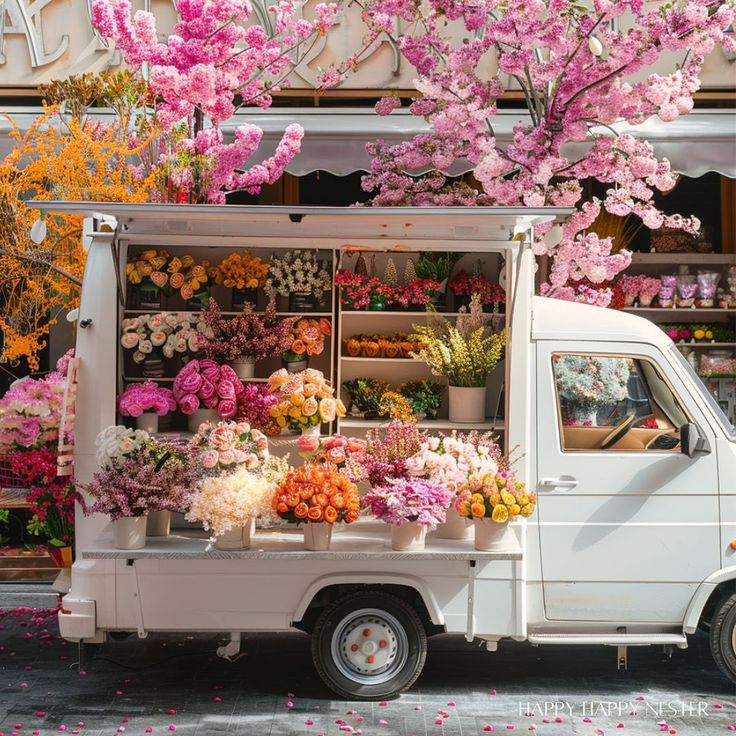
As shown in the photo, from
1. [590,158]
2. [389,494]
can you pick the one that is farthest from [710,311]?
[389,494]

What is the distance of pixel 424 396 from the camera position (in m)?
7.16

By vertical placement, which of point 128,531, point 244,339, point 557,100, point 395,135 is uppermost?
point 395,135

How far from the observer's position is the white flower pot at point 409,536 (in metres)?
5.96

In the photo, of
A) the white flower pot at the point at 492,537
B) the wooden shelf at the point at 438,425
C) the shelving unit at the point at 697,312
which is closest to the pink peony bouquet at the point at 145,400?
the wooden shelf at the point at 438,425

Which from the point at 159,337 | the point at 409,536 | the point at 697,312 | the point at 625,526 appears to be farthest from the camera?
the point at 697,312

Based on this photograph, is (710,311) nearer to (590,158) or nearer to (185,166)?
(590,158)

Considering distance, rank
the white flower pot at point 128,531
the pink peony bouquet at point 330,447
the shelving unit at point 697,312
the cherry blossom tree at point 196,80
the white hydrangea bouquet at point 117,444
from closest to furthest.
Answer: the white flower pot at point 128,531 → the white hydrangea bouquet at point 117,444 → the pink peony bouquet at point 330,447 → the cherry blossom tree at point 196,80 → the shelving unit at point 697,312

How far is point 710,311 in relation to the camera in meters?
11.4

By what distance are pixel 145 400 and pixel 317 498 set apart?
1243mm

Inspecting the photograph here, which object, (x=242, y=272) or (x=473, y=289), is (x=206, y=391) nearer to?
(x=242, y=272)

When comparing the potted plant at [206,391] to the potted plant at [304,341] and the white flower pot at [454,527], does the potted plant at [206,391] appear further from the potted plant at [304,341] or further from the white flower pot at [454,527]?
the white flower pot at [454,527]

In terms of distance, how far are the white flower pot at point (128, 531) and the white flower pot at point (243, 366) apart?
1.33 metres

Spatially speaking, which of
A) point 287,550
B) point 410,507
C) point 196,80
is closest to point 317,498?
point 287,550

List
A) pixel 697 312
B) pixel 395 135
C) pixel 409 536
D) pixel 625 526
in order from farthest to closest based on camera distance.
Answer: pixel 697 312
pixel 395 135
pixel 625 526
pixel 409 536
